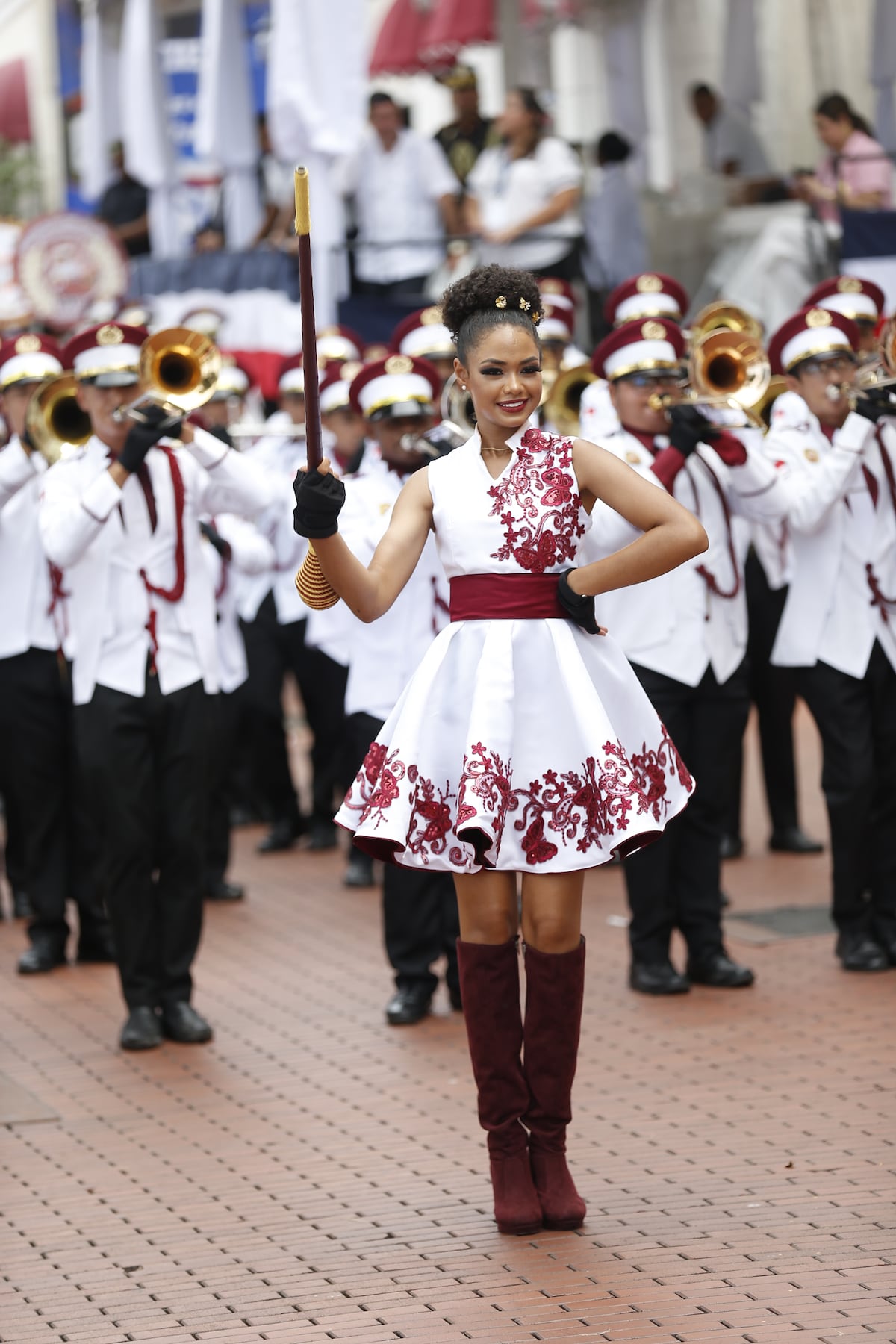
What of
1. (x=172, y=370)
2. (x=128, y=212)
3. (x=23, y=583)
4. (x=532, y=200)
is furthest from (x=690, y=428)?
(x=128, y=212)

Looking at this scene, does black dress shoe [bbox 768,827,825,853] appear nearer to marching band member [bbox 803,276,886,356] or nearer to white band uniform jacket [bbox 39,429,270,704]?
marching band member [bbox 803,276,886,356]

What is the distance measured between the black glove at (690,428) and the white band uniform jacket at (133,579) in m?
1.55

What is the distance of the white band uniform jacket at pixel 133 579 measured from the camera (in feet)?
23.9

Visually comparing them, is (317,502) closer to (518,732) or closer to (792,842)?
(518,732)

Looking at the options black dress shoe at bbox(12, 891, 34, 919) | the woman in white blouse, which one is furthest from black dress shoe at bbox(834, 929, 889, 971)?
the woman in white blouse

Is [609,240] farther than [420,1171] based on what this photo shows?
Yes

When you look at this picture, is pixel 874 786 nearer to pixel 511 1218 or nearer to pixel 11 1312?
pixel 511 1218

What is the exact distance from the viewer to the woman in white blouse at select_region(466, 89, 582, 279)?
1436 centimetres

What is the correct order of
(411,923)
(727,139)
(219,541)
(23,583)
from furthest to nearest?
1. (727,139)
2. (219,541)
3. (23,583)
4. (411,923)

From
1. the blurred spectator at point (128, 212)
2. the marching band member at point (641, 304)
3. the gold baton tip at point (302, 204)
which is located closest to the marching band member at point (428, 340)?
the marching band member at point (641, 304)

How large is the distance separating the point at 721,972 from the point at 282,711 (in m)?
4.43

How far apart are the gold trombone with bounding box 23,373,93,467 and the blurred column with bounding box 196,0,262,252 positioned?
8795 mm

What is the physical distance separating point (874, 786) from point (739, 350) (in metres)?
1.68

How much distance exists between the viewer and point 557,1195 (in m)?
5.34
